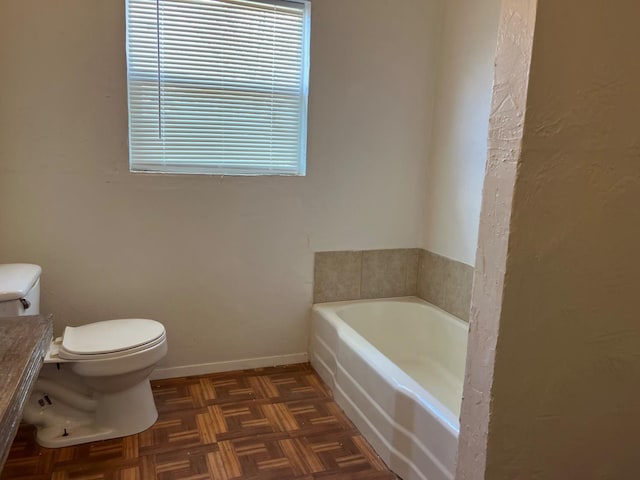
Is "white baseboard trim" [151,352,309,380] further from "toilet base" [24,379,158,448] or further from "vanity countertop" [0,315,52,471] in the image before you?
"vanity countertop" [0,315,52,471]

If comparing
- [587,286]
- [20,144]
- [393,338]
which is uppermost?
[20,144]

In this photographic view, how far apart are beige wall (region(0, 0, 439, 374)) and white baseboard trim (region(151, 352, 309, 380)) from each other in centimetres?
4

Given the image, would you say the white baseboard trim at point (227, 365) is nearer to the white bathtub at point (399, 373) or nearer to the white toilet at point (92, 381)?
the white bathtub at point (399, 373)

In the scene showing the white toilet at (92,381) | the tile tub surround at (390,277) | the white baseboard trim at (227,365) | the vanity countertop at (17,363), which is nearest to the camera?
the vanity countertop at (17,363)

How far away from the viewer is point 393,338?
9.59 feet

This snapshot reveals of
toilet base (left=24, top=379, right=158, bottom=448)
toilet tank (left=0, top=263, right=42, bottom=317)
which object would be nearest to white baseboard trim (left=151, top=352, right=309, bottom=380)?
toilet base (left=24, top=379, right=158, bottom=448)

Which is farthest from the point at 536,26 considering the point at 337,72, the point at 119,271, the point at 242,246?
the point at 119,271

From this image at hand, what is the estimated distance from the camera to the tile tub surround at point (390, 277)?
2.79 m

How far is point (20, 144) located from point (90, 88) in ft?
1.29

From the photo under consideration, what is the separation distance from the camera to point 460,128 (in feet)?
8.70

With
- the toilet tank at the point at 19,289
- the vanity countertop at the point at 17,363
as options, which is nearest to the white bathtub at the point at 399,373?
the vanity countertop at the point at 17,363

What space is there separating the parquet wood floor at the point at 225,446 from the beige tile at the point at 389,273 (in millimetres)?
726

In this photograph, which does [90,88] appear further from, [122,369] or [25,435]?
[25,435]

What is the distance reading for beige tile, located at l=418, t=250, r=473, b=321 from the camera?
266 cm
